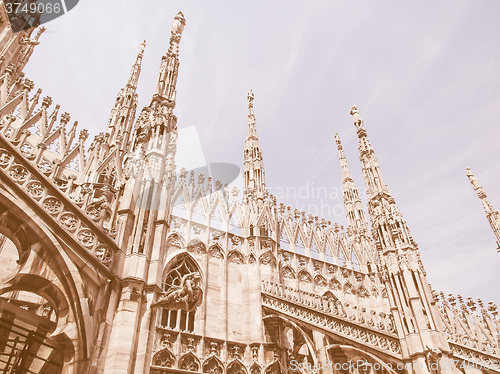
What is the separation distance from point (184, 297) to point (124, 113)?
576 inches

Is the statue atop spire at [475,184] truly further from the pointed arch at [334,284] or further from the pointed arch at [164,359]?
the pointed arch at [164,359]

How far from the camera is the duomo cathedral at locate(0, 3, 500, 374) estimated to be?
229 inches

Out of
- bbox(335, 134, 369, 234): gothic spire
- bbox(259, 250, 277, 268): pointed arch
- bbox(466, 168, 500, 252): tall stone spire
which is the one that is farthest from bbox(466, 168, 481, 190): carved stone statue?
bbox(259, 250, 277, 268): pointed arch

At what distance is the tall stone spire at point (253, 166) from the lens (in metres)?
18.3

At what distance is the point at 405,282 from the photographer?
1423 cm

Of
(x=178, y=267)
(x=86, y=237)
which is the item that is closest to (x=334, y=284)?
(x=178, y=267)

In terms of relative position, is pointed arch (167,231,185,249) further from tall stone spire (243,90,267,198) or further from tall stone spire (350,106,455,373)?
tall stone spire (350,106,455,373)

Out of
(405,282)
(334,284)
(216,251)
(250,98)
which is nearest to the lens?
(405,282)

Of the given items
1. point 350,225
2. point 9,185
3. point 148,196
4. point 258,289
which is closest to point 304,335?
point 258,289

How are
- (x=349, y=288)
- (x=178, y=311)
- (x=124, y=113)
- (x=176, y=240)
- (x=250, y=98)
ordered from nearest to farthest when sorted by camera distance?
1. (x=178, y=311)
2. (x=176, y=240)
3. (x=349, y=288)
4. (x=124, y=113)
5. (x=250, y=98)

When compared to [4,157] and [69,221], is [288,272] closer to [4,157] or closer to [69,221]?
[69,221]

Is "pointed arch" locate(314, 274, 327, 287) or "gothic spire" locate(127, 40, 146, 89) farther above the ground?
"gothic spire" locate(127, 40, 146, 89)

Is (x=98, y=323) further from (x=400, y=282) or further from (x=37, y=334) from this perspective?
(x=400, y=282)

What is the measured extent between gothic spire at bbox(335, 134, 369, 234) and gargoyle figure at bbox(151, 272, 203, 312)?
676 inches
